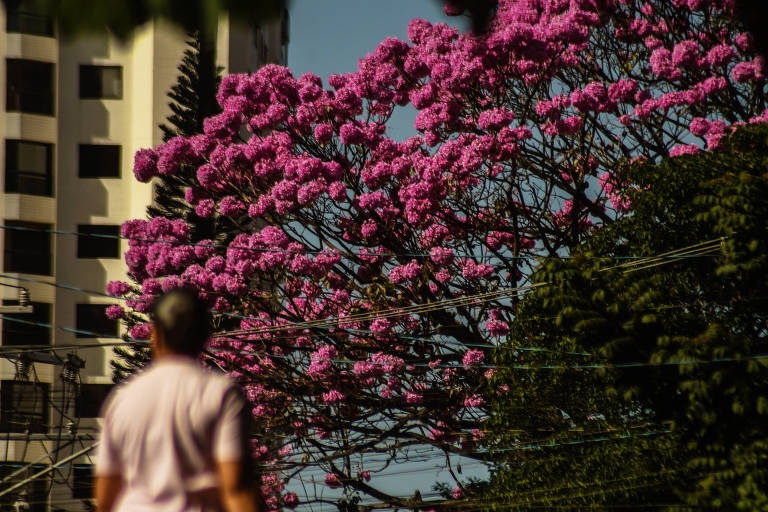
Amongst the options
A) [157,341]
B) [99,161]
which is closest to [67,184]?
[99,161]

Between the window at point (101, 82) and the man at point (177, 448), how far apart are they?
2802 cm

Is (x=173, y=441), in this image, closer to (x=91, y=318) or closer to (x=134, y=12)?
(x=134, y=12)

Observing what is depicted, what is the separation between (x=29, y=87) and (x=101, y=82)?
7.20ft

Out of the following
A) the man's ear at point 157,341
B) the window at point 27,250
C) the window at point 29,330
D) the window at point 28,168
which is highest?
the window at point 28,168

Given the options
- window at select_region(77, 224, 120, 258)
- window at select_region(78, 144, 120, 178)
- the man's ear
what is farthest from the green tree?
the man's ear

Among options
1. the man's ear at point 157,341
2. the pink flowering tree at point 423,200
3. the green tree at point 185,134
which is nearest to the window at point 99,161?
the green tree at point 185,134

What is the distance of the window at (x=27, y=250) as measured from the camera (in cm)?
2694

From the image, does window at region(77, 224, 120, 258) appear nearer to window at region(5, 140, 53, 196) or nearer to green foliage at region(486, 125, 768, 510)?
window at region(5, 140, 53, 196)

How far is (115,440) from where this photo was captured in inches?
99.7

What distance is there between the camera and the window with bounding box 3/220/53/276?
88.4 feet

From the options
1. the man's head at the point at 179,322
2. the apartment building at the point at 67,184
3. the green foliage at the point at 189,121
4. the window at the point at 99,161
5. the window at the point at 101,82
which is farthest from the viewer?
the window at the point at 101,82

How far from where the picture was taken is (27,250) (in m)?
27.4

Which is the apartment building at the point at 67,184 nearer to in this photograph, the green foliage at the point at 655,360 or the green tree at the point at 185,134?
the green tree at the point at 185,134

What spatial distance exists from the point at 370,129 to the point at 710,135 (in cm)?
393
